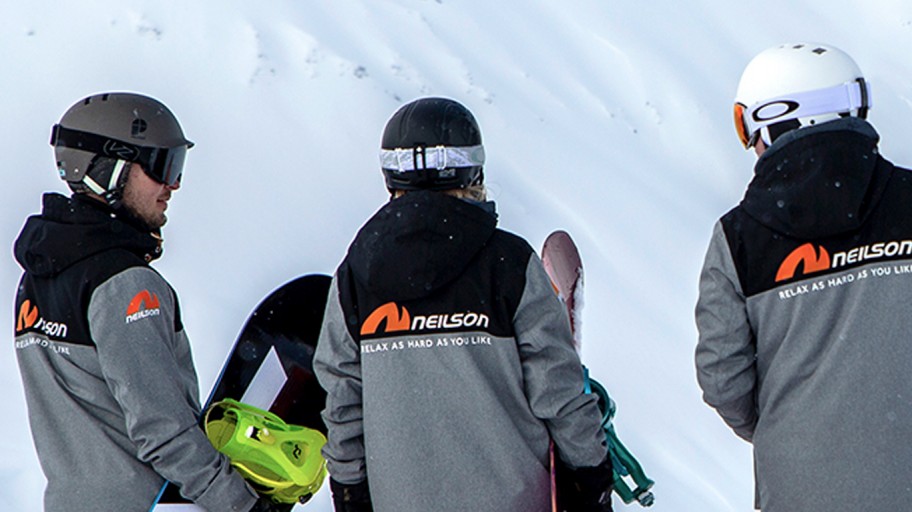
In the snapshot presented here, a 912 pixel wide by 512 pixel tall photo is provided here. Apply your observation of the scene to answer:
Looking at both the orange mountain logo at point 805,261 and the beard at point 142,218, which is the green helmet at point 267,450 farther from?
the orange mountain logo at point 805,261

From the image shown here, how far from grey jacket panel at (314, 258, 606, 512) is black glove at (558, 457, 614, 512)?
0.04 metres

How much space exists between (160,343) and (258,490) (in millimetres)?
604

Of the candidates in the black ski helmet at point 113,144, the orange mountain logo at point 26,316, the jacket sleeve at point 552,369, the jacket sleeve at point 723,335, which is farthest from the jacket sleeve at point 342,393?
the jacket sleeve at point 723,335

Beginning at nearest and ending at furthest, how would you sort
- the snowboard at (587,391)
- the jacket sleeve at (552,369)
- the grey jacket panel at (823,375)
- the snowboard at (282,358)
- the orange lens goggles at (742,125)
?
the grey jacket panel at (823,375) < the jacket sleeve at (552,369) < the orange lens goggles at (742,125) < the snowboard at (587,391) < the snowboard at (282,358)

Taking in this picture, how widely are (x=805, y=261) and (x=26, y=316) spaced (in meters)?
2.15

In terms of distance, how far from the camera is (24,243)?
335 cm

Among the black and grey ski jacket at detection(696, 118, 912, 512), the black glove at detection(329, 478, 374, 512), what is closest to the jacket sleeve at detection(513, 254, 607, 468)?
the black and grey ski jacket at detection(696, 118, 912, 512)

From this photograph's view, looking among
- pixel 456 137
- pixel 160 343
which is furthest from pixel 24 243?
pixel 456 137

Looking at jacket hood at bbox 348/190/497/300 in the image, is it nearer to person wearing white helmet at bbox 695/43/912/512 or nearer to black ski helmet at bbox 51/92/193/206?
person wearing white helmet at bbox 695/43/912/512

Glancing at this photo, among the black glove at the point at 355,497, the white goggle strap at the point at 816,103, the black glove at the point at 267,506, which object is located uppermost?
the white goggle strap at the point at 816,103

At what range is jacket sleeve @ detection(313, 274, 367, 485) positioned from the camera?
10.5 ft

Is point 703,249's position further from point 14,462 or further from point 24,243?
point 24,243

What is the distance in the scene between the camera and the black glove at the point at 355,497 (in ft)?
10.6

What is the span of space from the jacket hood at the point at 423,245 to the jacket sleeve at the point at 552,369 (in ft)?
0.58
